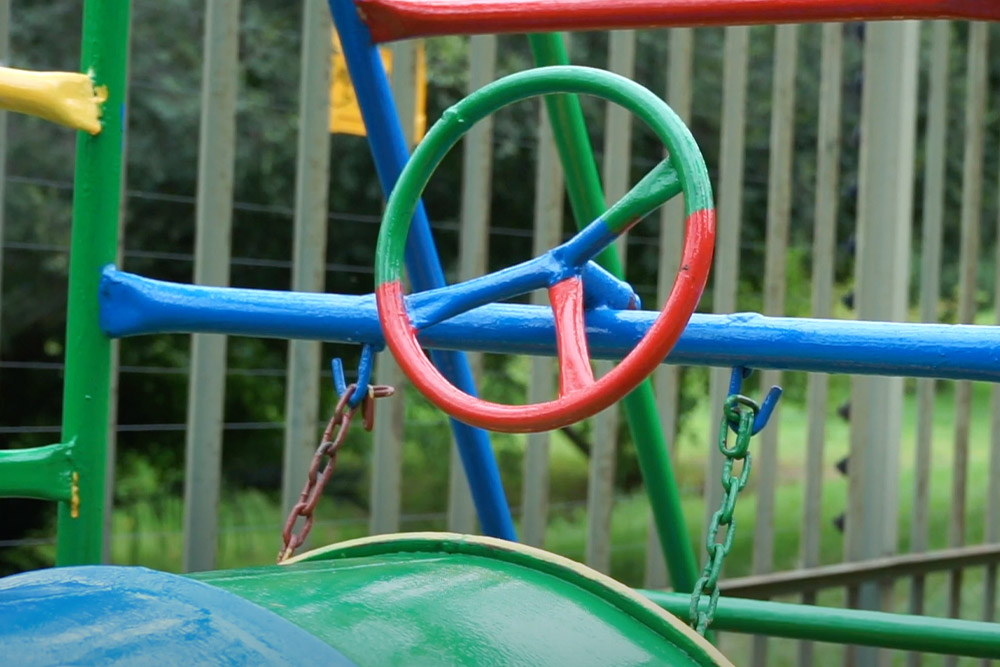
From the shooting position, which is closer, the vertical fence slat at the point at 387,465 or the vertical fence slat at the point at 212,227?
the vertical fence slat at the point at 212,227

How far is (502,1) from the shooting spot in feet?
3.56

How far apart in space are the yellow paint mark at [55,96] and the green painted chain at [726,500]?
62 centimetres

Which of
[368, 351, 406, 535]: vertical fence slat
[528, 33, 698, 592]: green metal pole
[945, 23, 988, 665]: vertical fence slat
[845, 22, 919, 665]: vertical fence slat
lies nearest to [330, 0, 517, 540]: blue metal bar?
[528, 33, 698, 592]: green metal pole

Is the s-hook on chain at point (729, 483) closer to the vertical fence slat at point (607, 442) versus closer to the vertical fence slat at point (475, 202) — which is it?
the vertical fence slat at point (475, 202)

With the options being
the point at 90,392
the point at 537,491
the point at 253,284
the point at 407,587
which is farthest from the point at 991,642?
the point at 253,284

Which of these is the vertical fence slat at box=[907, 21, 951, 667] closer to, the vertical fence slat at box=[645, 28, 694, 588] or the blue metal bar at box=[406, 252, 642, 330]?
the vertical fence slat at box=[645, 28, 694, 588]

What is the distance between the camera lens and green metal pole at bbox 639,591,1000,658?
129 centimetres

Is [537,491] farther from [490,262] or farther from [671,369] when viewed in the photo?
[490,262]

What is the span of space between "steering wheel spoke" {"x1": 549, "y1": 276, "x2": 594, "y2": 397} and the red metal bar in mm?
236

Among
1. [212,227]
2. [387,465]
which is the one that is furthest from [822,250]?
[212,227]

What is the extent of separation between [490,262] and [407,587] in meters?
2.60

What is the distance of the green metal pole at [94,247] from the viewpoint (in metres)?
1.12

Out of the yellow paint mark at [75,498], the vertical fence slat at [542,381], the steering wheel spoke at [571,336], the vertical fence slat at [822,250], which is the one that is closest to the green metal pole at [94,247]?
the yellow paint mark at [75,498]

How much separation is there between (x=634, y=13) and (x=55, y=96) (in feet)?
1.66
